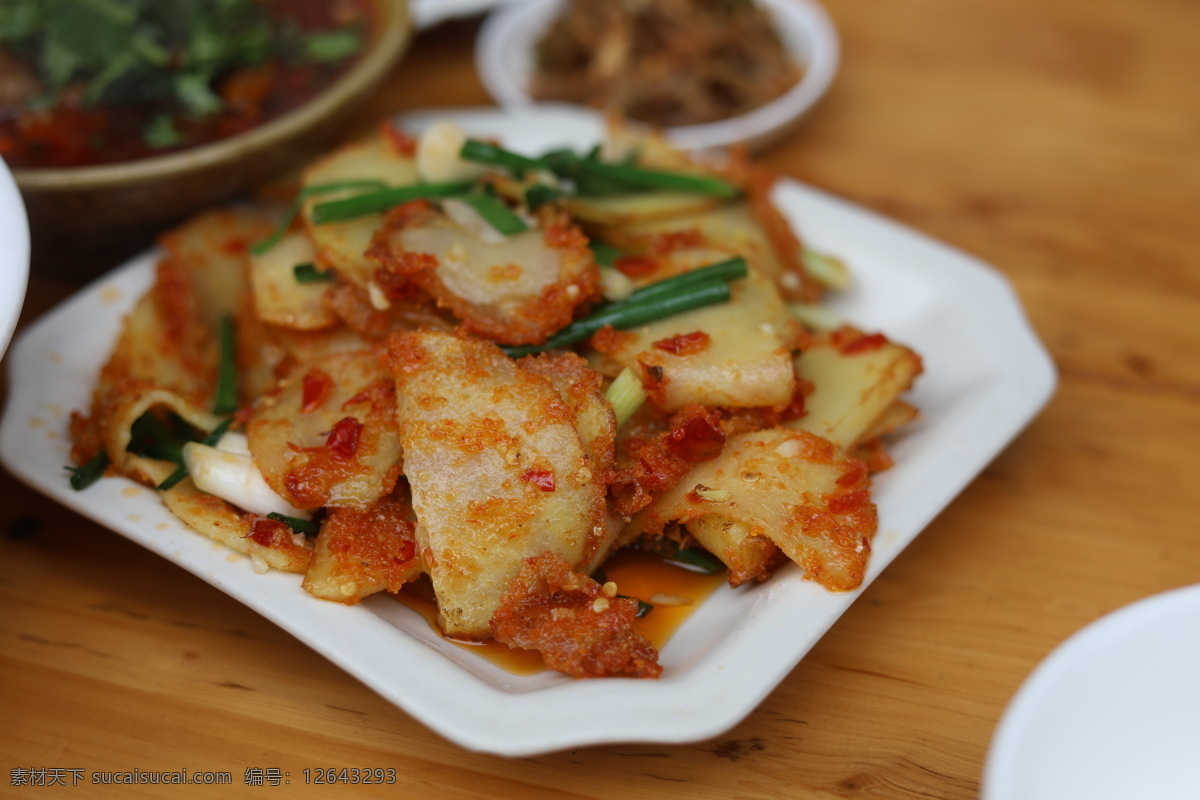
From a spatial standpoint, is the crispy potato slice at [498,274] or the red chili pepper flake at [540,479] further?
the crispy potato slice at [498,274]

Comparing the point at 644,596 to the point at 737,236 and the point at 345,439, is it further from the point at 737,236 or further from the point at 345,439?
the point at 737,236

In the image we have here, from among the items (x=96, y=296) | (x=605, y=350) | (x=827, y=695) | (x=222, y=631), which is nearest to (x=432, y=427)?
(x=605, y=350)

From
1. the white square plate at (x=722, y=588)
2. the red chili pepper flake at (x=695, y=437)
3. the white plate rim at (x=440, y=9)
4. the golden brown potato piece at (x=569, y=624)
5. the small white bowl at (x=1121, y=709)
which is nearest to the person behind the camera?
the small white bowl at (x=1121, y=709)

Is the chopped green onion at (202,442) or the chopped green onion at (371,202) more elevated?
the chopped green onion at (371,202)

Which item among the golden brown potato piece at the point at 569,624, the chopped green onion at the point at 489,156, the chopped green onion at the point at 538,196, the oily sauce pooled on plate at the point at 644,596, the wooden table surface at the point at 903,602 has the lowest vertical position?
the wooden table surface at the point at 903,602

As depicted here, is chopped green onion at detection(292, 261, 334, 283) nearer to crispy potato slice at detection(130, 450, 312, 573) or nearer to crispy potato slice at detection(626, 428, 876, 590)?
crispy potato slice at detection(130, 450, 312, 573)

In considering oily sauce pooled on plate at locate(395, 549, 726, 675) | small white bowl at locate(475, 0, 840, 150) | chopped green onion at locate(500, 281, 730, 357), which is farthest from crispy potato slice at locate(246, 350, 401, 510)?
small white bowl at locate(475, 0, 840, 150)

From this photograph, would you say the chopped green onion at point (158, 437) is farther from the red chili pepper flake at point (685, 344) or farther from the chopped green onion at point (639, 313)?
the red chili pepper flake at point (685, 344)

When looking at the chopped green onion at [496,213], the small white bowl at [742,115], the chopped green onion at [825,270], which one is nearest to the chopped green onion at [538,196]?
the chopped green onion at [496,213]

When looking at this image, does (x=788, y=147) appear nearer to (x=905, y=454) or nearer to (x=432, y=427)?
(x=905, y=454)

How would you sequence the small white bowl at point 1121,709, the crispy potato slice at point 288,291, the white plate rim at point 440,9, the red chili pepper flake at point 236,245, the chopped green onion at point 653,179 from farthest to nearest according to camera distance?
1. the white plate rim at point 440,9
2. the red chili pepper flake at point 236,245
3. the chopped green onion at point 653,179
4. the crispy potato slice at point 288,291
5. the small white bowl at point 1121,709
